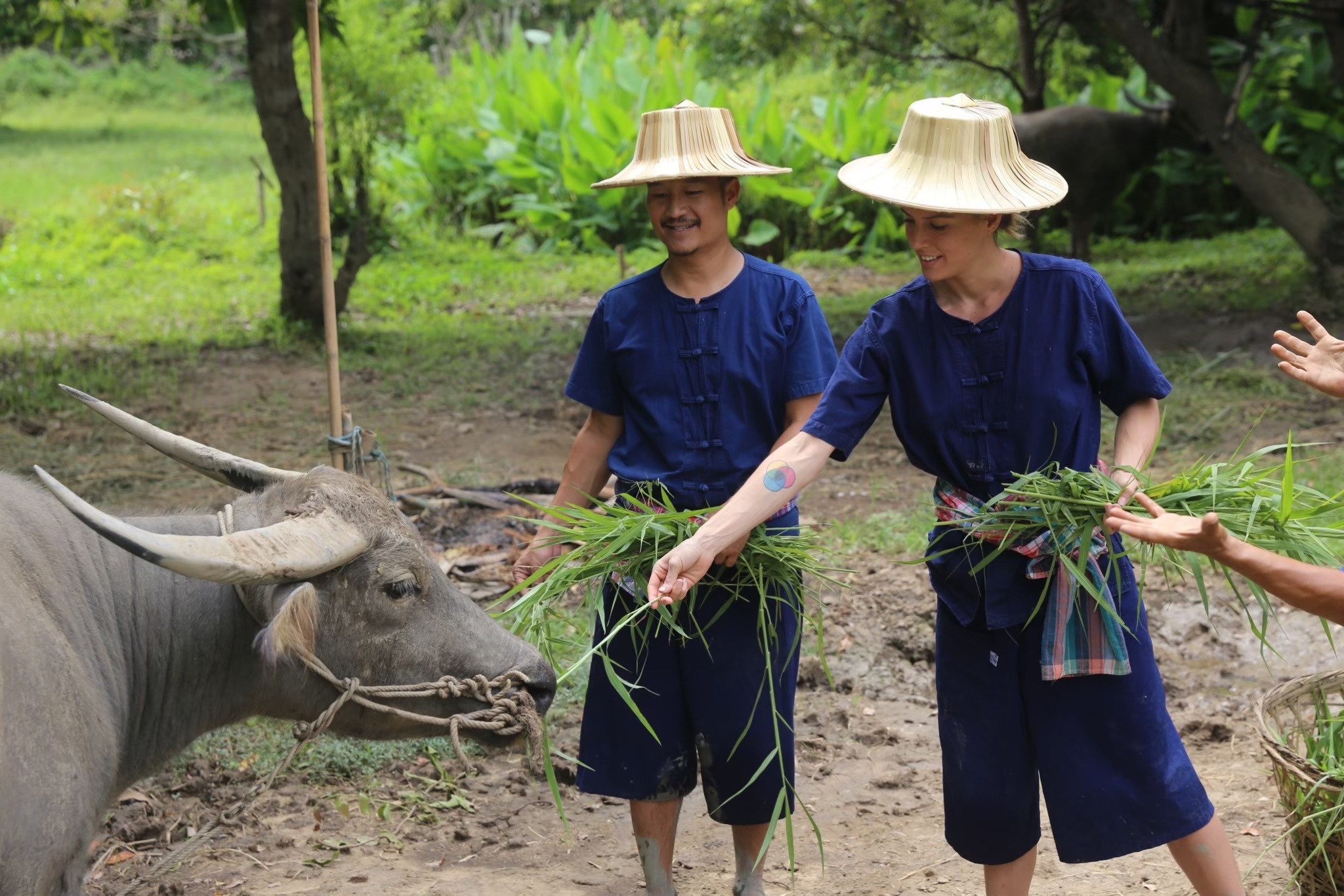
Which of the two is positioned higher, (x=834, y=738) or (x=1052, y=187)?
(x=1052, y=187)

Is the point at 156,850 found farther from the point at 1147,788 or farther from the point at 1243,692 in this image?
the point at 1243,692

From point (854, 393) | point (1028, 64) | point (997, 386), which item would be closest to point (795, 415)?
point (854, 393)

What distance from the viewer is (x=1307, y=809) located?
9.43ft

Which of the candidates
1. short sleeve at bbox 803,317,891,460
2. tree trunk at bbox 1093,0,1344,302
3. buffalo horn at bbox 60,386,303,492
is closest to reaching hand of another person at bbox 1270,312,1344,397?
short sleeve at bbox 803,317,891,460

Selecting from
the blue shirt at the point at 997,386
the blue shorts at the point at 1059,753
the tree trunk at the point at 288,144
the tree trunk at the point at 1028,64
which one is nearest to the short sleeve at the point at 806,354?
the blue shirt at the point at 997,386

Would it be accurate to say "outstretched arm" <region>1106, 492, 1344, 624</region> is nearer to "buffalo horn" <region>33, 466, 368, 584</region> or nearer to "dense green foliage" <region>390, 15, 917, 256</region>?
"buffalo horn" <region>33, 466, 368, 584</region>

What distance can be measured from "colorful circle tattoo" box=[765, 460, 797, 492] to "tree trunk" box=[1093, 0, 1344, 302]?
7.74 metres

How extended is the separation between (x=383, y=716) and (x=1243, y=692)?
3.20m

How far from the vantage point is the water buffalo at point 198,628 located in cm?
237

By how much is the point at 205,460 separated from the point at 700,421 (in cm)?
116

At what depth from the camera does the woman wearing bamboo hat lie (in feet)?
8.32

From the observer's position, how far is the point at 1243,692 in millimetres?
4480

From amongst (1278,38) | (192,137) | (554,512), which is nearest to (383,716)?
(554,512)

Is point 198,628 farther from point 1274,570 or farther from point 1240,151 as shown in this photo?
point 1240,151
